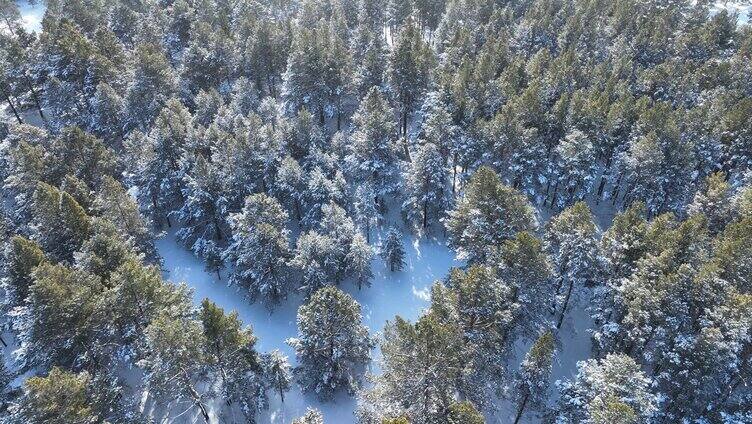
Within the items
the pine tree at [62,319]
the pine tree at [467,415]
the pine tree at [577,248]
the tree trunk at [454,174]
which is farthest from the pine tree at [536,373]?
the pine tree at [62,319]

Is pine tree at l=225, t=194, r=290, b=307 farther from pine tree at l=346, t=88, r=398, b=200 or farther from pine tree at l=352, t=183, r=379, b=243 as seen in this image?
pine tree at l=346, t=88, r=398, b=200

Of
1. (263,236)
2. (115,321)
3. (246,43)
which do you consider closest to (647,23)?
(246,43)

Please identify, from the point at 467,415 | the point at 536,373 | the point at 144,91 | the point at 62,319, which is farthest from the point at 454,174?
the point at 62,319

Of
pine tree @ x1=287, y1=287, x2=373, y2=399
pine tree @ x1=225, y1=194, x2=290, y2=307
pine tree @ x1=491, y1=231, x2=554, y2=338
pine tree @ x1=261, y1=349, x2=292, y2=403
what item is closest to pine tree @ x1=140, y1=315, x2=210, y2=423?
pine tree @ x1=261, y1=349, x2=292, y2=403

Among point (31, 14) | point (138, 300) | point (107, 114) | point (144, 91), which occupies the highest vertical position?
point (31, 14)

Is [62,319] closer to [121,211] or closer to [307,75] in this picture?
[121,211]

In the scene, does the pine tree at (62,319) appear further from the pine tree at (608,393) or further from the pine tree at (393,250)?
the pine tree at (608,393)
